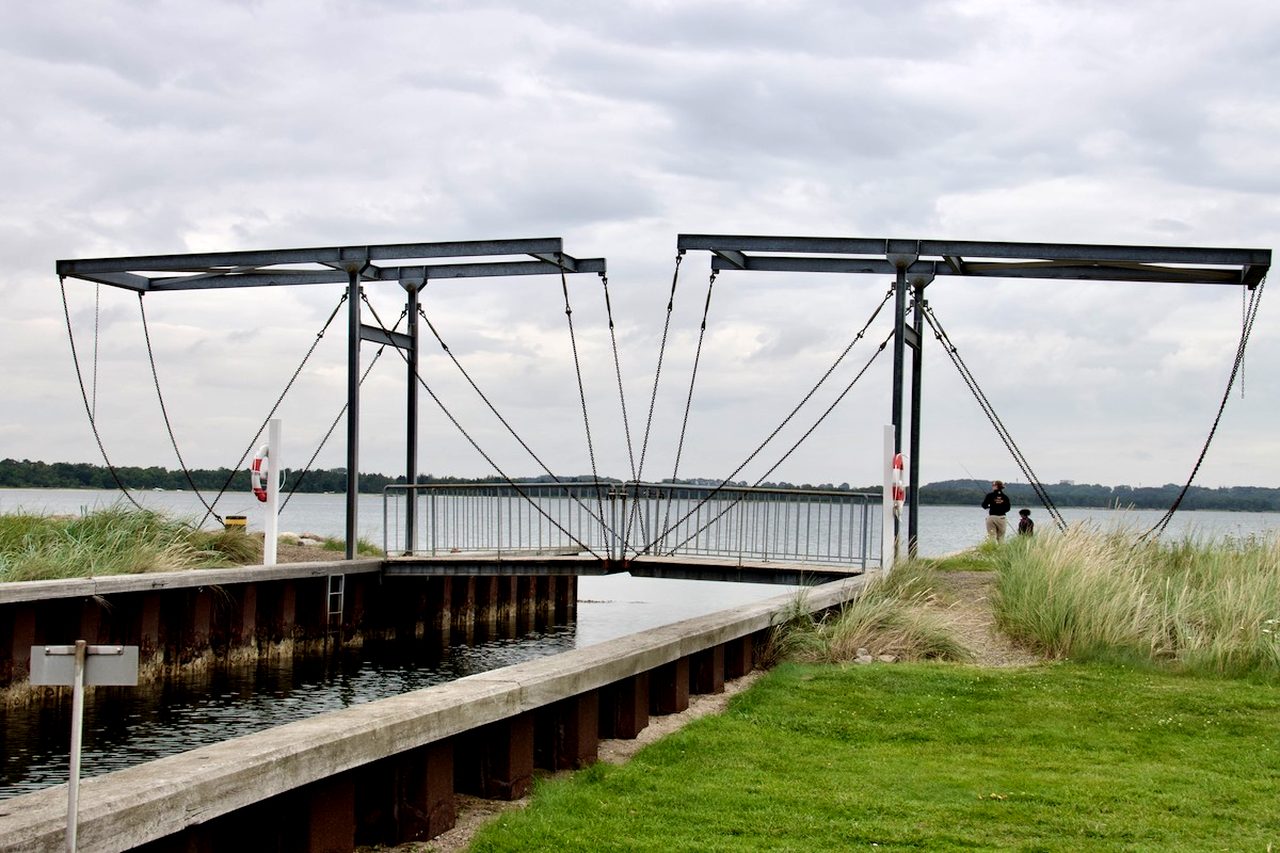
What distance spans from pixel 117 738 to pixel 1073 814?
10.9 metres

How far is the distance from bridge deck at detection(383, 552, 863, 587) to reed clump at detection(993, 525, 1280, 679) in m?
4.36

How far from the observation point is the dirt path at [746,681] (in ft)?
24.2

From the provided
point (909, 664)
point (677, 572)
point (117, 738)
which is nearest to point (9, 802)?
point (909, 664)

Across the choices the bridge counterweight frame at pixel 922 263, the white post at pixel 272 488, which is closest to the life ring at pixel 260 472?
the white post at pixel 272 488

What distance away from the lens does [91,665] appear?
500 centimetres

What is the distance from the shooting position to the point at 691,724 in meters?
9.78

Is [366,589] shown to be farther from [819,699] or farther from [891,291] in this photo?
[819,699]

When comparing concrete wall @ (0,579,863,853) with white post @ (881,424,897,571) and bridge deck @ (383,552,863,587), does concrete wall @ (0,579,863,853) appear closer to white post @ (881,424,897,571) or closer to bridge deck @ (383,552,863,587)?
white post @ (881,424,897,571)

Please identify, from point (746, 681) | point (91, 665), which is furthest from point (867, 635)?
point (91, 665)

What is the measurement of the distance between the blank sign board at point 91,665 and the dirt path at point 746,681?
250 cm

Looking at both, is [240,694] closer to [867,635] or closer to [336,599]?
[336,599]

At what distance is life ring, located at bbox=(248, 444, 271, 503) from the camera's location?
21.6 metres

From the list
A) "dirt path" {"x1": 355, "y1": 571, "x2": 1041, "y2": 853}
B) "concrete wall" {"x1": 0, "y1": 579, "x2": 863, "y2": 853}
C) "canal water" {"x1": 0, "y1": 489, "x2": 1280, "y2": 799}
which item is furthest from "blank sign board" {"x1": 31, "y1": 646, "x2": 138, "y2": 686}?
"canal water" {"x1": 0, "y1": 489, "x2": 1280, "y2": 799}

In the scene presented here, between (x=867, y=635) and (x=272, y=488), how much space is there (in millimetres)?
11342
